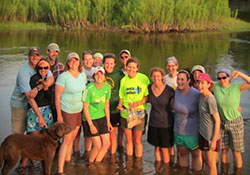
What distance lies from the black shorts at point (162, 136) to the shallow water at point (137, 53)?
0.49 m

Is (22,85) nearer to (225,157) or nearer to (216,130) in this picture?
(216,130)

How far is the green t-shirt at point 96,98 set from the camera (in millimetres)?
5070

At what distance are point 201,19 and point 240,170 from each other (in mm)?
24433

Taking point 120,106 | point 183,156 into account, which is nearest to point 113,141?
point 120,106

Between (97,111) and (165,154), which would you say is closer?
(97,111)

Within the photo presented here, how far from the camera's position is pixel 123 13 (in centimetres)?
2798

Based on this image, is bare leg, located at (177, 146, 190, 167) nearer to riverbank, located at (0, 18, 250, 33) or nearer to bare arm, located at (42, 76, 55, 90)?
bare arm, located at (42, 76, 55, 90)

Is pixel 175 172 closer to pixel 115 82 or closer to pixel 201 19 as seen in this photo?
pixel 115 82

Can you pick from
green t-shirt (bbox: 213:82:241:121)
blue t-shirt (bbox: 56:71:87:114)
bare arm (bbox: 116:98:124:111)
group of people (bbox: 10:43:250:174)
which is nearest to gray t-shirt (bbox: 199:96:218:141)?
group of people (bbox: 10:43:250:174)

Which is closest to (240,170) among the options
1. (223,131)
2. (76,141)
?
(223,131)

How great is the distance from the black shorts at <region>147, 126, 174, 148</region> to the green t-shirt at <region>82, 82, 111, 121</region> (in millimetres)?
845

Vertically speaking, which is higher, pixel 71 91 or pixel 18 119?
pixel 71 91

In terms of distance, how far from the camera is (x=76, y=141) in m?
5.93

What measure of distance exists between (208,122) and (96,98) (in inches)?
66.9
